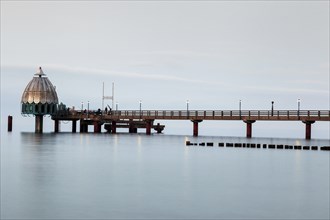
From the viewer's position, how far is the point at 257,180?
45688 millimetres

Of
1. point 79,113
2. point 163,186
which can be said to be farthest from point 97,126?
point 163,186

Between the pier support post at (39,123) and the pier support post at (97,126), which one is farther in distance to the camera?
the pier support post at (97,126)

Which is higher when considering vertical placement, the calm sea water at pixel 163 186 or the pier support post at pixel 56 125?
the pier support post at pixel 56 125

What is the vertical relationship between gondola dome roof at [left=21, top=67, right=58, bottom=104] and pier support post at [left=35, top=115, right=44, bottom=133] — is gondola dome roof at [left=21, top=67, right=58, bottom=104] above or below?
above

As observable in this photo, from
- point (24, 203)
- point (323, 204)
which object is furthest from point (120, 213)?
point (323, 204)

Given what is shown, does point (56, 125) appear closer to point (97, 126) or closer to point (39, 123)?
point (39, 123)

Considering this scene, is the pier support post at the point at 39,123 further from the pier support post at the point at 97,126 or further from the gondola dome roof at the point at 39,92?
the pier support post at the point at 97,126

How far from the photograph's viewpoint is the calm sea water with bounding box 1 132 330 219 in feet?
103

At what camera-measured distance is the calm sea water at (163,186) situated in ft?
103

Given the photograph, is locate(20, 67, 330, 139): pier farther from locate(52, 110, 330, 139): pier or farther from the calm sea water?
the calm sea water

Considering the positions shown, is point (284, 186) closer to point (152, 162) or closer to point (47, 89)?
point (152, 162)

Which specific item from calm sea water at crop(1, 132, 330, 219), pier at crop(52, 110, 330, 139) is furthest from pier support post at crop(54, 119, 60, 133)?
calm sea water at crop(1, 132, 330, 219)

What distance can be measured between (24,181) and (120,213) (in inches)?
552

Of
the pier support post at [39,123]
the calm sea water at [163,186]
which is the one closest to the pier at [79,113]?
the pier support post at [39,123]
